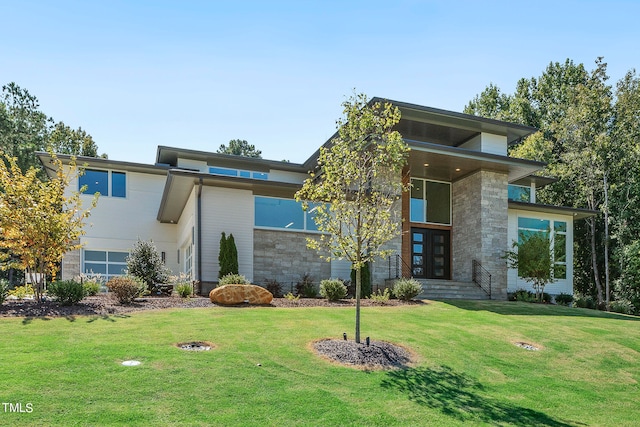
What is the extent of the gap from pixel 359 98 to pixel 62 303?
8.83 metres

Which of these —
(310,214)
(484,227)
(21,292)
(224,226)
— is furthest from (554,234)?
(21,292)

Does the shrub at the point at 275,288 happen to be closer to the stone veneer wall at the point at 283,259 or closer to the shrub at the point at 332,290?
the stone veneer wall at the point at 283,259

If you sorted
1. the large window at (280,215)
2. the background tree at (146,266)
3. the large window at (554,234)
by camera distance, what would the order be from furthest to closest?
the large window at (554,234) → the large window at (280,215) → the background tree at (146,266)

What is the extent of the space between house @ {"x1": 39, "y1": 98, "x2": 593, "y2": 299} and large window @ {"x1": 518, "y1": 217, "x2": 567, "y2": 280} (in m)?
0.06

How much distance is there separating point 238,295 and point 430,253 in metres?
11.0

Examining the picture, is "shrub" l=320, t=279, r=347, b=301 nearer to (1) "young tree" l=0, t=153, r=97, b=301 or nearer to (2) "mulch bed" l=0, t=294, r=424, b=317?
(2) "mulch bed" l=0, t=294, r=424, b=317

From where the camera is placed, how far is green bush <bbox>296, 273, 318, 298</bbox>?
16.7 meters

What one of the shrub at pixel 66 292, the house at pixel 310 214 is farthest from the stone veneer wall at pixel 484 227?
the shrub at pixel 66 292

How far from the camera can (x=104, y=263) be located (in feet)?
74.0

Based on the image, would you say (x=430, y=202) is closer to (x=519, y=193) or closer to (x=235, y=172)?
(x=519, y=193)

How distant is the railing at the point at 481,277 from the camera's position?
63.9 ft

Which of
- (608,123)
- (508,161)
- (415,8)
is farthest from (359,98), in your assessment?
(608,123)

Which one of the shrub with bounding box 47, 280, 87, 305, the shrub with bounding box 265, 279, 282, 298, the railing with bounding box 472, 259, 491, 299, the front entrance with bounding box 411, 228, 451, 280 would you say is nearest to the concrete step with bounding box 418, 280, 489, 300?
the railing with bounding box 472, 259, 491, 299

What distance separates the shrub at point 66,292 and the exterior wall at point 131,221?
36.5 ft
